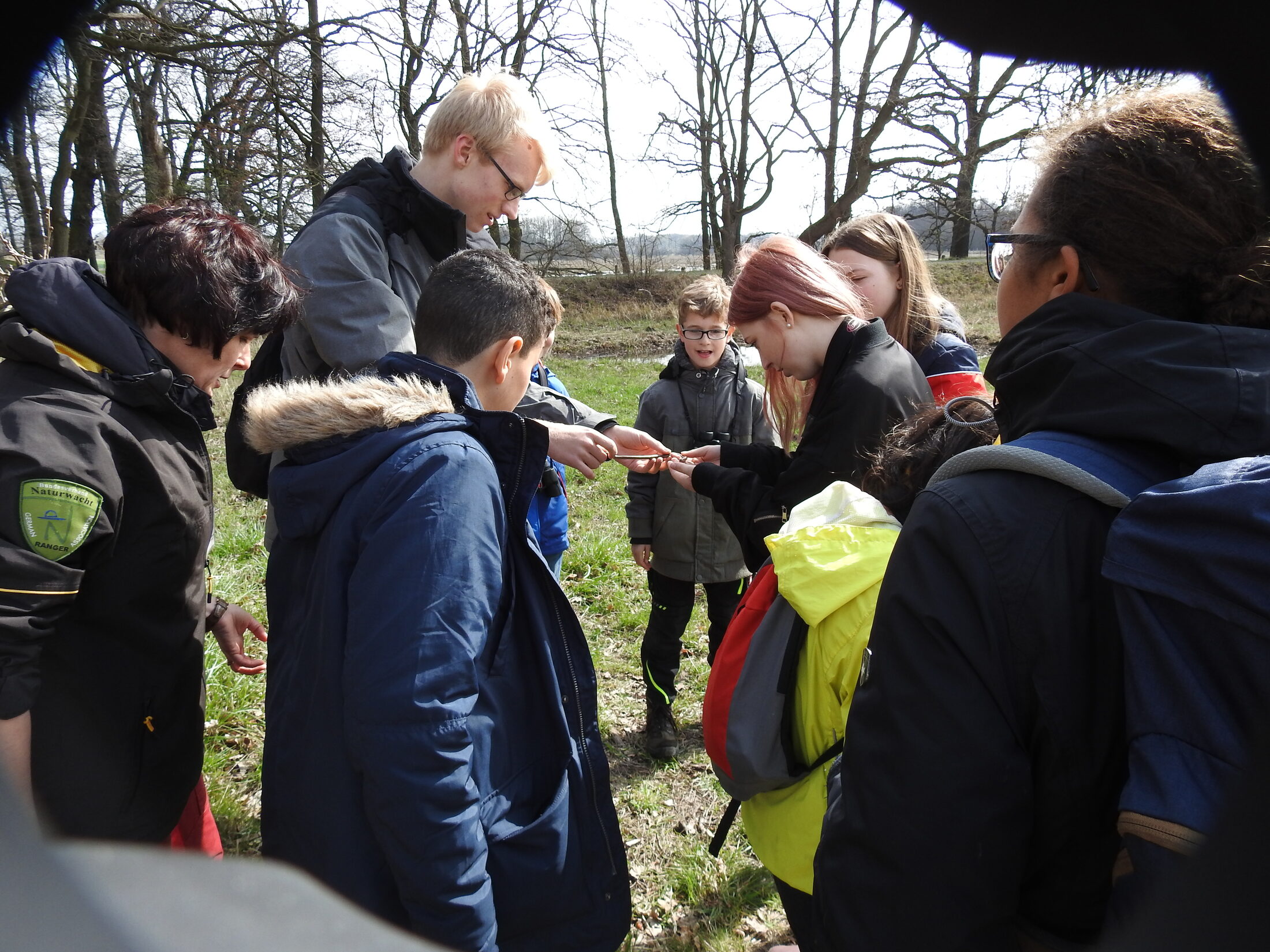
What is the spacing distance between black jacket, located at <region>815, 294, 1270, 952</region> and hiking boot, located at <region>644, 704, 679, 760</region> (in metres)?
2.58

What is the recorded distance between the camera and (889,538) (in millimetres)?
1556

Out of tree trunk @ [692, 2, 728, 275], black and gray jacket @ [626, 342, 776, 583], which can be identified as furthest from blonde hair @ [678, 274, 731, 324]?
tree trunk @ [692, 2, 728, 275]

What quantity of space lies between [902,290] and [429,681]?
8.40ft

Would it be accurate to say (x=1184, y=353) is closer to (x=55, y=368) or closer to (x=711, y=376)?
(x=55, y=368)

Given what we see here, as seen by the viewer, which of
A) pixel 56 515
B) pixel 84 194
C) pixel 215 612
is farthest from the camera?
pixel 84 194

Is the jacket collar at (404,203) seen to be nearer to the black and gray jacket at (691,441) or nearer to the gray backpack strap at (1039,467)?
the black and gray jacket at (691,441)

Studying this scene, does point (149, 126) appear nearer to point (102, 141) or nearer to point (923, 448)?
point (102, 141)

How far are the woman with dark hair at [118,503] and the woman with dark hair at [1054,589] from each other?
138 centimetres

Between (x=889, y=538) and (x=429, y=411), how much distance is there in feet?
3.14

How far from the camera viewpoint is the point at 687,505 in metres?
3.58

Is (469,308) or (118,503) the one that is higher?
(469,308)

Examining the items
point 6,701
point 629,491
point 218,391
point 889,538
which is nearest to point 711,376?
point 629,491

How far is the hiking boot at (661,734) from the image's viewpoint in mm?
3541

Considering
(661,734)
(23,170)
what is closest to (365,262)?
(23,170)
